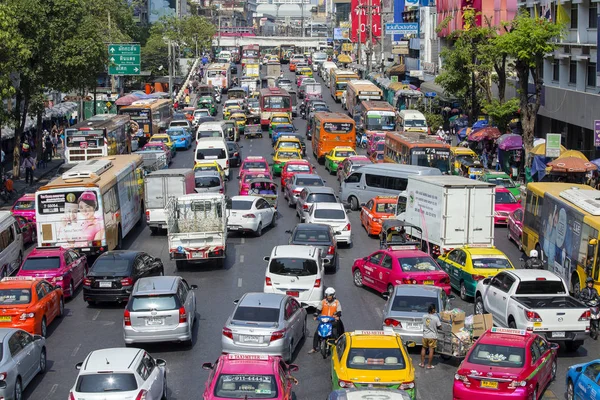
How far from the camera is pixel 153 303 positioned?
2094 centimetres

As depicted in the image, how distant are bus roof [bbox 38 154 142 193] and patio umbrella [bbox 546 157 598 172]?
18507 mm

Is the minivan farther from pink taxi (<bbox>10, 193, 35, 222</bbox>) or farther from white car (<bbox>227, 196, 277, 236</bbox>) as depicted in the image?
pink taxi (<bbox>10, 193, 35, 222</bbox>)

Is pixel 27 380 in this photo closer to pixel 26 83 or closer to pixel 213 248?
pixel 213 248

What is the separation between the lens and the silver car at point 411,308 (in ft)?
68.1

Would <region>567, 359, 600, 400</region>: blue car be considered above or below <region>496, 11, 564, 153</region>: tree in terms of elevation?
below

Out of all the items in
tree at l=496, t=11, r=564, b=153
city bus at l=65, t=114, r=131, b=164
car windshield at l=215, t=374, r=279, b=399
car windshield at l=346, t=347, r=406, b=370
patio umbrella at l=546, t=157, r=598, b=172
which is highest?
tree at l=496, t=11, r=564, b=153

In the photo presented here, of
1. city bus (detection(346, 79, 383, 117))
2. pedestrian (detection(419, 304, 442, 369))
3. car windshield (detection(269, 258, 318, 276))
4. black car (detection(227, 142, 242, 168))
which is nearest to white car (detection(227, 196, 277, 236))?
car windshield (detection(269, 258, 318, 276))

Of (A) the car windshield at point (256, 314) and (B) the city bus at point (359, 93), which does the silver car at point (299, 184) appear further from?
(B) the city bus at point (359, 93)

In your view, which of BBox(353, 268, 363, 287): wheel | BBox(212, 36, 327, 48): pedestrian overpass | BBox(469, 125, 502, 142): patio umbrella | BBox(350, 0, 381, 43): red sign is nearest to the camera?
BBox(353, 268, 363, 287): wheel

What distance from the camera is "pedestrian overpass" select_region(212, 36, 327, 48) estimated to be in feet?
614

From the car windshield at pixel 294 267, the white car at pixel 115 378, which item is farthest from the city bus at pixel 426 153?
the white car at pixel 115 378

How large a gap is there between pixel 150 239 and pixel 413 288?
54.0ft

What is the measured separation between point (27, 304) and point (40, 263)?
4.47 m

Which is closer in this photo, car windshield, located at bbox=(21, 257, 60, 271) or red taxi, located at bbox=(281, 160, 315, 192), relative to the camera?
car windshield, located at bbox=(21, 257, 60, 271)
